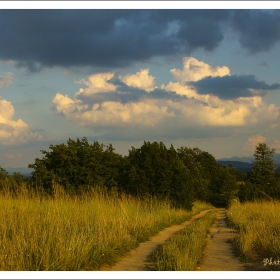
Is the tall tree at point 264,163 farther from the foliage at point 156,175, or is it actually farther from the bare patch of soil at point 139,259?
the bare patch of soil at point 139,259

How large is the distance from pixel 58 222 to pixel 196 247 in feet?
11.1

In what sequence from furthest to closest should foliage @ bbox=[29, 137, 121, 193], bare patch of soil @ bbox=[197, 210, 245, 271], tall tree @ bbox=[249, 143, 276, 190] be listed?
tall tree @ bbox=[249, 143, 276, 190] < foliage @ bbox=[29, 137, 121, 193] < bare patch of soil @ bbox=[197, 210, 245, 271]

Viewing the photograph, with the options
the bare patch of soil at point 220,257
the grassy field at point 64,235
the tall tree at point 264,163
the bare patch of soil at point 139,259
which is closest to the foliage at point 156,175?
the grassy field at point 64,235

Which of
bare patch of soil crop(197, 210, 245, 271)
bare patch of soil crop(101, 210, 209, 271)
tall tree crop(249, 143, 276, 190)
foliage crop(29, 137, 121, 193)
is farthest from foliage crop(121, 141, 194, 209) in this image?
tall tree crop(249, 143, 276, 190)

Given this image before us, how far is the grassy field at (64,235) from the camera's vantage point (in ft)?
21.5

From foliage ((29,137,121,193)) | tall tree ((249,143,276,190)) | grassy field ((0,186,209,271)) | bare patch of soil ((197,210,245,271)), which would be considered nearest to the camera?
grassy field ((0,186,209,271))

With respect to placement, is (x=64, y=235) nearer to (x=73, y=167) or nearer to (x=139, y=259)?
(x=139, y=259)

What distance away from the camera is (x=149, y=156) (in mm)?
22547

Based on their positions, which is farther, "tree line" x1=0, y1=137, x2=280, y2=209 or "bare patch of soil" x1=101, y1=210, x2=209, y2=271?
"tree line" x1=0, y1=137, x2=280, y2=209

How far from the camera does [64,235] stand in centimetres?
788

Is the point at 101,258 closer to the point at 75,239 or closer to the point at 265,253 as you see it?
the point at 75,239

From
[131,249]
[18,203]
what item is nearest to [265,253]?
[131,249]

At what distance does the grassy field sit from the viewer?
6539 millimetres

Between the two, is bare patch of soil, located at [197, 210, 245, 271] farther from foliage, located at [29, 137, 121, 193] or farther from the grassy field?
foliage, located at [29, 137, 121, 193]
